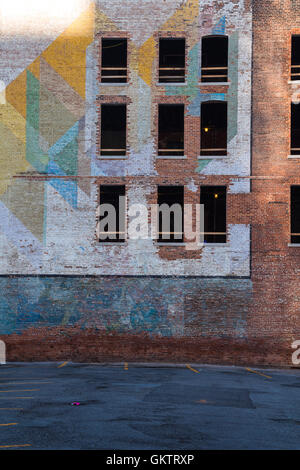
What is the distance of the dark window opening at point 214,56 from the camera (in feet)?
86.6

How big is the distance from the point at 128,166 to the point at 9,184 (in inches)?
206

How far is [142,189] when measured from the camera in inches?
1011

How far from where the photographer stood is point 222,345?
81.8 feet

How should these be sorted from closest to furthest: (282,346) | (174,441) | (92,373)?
(174,441)
(92,373)
(282,346)

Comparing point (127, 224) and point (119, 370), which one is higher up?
point (127, 224)

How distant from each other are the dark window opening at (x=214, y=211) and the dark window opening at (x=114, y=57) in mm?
6584

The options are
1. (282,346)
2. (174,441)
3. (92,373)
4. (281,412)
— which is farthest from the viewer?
(282,346)

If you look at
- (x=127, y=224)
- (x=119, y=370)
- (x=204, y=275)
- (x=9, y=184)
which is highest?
(x=9, y=184)

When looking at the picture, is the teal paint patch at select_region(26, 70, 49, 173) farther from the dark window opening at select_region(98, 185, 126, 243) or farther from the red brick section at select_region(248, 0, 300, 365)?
the red brick section at select_region(248, 0, 300, 365)

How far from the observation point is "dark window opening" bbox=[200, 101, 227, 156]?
26.2 m

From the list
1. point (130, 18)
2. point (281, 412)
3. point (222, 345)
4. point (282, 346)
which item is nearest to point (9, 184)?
point (130, 18)

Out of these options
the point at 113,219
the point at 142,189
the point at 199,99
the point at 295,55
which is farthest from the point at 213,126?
the point at 113,219

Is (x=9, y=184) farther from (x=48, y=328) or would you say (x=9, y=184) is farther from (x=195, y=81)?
(x=195, y=81)

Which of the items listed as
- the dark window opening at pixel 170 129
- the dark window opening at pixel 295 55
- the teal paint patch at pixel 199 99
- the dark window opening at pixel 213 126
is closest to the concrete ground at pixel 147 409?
the dark window opening at pixel 170 129
